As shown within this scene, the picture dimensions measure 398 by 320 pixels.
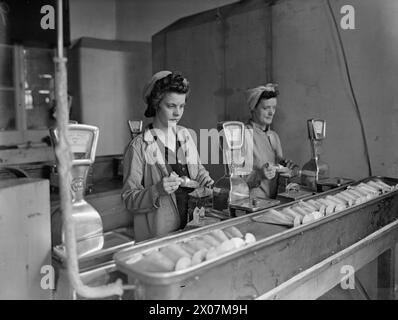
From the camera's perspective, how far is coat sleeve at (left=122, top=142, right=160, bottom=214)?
80.8 inches

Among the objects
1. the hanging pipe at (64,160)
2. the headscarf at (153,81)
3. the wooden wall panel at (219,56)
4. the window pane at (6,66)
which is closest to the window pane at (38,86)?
the window pane at (6,66)

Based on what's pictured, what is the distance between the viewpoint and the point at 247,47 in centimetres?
416

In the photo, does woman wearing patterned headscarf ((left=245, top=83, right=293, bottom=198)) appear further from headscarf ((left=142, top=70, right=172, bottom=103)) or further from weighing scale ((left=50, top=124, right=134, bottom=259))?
weighing scale ((left=50, top=124, right=134, bottom=259))

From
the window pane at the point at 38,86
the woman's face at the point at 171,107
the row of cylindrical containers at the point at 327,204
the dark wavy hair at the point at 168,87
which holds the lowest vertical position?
the row of cylindrical containers at the point at 327,204

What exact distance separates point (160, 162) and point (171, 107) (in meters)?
0.34

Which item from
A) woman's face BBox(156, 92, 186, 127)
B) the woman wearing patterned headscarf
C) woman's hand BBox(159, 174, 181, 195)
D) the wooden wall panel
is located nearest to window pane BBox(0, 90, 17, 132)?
the wooden wall panel

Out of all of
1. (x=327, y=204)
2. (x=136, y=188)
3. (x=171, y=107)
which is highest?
(x=171, y=107)

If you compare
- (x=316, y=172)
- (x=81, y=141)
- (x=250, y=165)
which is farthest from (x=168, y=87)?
(x=316, y=172)

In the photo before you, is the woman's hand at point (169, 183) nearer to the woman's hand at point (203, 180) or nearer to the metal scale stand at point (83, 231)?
the metal scale stand at point (83, 231)

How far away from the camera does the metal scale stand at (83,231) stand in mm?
1485

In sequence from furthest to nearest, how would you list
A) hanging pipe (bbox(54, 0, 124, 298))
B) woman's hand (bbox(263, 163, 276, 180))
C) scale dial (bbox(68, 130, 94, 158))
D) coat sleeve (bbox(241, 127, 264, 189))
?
coat sleeve (bbox(241, 127, 264, 189)), woman's hand (bbox(263, 163, 276, 180)), scale dial (bbox(68, 130, 94, 158)), hanging pipe (bbox(54, 0, 124, 298))

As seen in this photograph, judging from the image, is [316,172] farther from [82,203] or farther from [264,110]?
[82,203]

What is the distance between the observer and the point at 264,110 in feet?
10.7

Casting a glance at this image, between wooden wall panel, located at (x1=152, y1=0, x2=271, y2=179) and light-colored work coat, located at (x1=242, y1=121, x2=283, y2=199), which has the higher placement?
wooden wall panel, located at (x1=152, y1=0, x2=271, y2=179)
